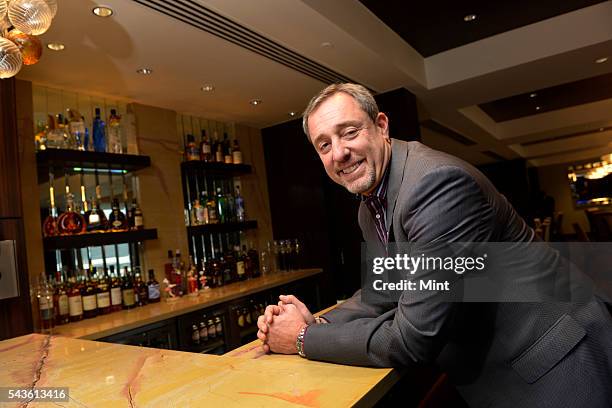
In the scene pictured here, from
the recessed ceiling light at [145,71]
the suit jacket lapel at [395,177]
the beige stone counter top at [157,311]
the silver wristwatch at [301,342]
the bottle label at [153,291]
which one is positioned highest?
the recessed ceiling light at [145,71]

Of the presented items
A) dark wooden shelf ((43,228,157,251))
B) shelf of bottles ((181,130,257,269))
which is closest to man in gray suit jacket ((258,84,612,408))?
dark wooden shelf ((43,228,157,251))

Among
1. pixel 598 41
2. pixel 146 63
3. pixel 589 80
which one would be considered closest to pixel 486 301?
pixel 146 63

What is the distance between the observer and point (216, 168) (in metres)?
3.70

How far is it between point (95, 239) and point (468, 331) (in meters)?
2.36

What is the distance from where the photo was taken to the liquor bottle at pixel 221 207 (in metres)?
3.91

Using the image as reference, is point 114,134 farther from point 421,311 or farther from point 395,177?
point 421,311

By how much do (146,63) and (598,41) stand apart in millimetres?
3184

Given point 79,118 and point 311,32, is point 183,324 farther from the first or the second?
point 311,32

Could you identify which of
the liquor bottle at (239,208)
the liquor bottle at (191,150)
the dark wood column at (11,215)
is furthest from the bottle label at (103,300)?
the liquor bottle at (239,208)

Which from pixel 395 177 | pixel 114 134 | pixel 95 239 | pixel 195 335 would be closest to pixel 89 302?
pixel 95 239

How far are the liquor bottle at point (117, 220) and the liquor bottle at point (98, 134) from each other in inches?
16.7

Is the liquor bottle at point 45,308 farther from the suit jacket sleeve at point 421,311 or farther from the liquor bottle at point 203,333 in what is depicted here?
the suit jacket sleeve at point 421,311

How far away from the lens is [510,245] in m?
0.97

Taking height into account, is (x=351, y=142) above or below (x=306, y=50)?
below
